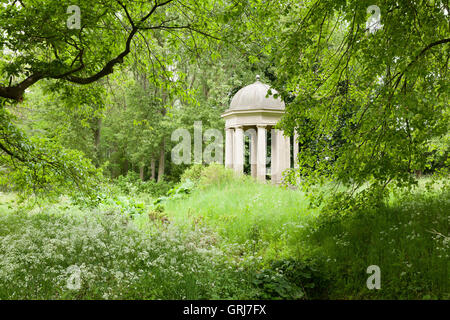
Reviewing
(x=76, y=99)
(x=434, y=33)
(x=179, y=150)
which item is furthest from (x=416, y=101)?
(x=179, y=150)

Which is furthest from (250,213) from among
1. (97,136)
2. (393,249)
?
(97,136)

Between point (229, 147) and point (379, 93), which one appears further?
point (229, 147)

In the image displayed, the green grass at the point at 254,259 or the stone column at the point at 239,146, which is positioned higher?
the stone column at the point at 239,146

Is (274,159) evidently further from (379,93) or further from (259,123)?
(379,93)

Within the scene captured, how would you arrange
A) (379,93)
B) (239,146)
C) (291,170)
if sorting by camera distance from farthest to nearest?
1. (239,146)
2. (291,170)
3. (379,93)

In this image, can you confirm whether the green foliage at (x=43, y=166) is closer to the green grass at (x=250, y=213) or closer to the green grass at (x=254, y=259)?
the green grass at (x=254, y=259)

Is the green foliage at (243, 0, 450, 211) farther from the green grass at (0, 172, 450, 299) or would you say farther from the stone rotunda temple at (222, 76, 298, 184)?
the stone rotunda temple at (222, 76, 298, 184)

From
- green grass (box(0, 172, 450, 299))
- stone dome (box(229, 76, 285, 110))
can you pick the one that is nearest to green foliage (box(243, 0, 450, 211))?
green grass (box(0, 172, 450, 299))

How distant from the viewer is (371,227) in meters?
6.15

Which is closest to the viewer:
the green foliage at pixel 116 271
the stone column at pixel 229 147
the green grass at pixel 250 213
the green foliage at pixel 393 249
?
the green foliage at pixel 116 271

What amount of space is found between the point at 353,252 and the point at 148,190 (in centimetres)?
1719

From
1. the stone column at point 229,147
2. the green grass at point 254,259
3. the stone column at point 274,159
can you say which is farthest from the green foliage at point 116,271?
the stone column at point 229,147
